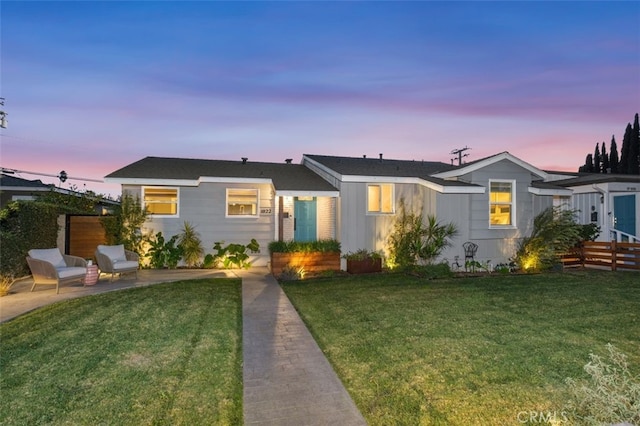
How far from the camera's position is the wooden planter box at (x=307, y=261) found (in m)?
11.5

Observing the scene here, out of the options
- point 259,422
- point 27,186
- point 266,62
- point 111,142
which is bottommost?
point 259,422

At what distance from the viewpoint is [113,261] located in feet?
32.4

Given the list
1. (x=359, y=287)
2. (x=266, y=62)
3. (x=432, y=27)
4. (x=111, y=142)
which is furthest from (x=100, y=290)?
(x=111, y=142)

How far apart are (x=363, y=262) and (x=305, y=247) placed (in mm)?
2023

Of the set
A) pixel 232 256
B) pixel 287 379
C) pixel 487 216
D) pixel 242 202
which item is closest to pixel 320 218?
pixel 242 202

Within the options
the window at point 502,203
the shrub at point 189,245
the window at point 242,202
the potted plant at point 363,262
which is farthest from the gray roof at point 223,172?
the window at point 502,203

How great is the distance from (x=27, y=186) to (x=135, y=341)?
692 inches

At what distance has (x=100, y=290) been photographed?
852 centimetres

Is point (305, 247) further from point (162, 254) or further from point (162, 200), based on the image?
point (162, 200)

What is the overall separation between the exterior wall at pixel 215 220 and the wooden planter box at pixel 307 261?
7.51 ft

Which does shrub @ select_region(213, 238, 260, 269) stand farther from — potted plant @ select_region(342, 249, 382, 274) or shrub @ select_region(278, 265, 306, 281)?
potted plant @ select_region(342, 249, 382, 274)

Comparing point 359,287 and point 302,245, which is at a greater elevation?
point 302,245

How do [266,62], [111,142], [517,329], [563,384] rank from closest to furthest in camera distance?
1. [563,384]
2. [517,329]
3. [266,62]
4. [111,142]

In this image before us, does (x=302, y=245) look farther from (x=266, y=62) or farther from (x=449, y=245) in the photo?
(x=266, y=62)
